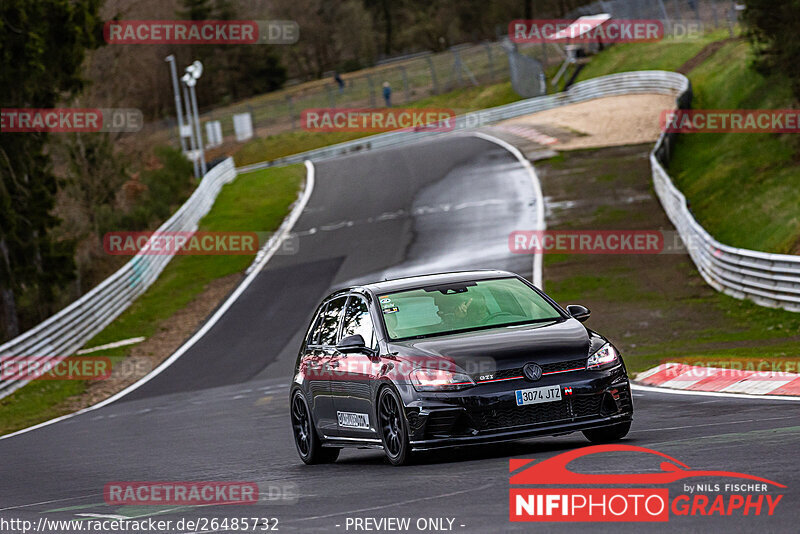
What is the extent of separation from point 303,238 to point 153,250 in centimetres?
491

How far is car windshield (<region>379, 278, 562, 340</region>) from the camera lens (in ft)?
33.9

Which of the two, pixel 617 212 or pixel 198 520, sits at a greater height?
pixel 198 520

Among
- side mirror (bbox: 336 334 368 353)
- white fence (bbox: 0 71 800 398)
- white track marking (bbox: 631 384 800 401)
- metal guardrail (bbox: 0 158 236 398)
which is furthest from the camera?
metal guardrail (bbox: 0 158 236 398)

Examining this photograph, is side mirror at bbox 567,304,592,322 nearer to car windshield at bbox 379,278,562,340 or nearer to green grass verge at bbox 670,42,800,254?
car windshield at bbox 379,278,562,340

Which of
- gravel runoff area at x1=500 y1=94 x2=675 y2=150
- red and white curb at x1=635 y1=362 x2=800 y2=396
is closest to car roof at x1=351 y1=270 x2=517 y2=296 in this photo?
red and white curb at x1=635 y1=362 x2=800 y2=396

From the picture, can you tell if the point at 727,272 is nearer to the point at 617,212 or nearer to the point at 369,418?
the point at 617,212

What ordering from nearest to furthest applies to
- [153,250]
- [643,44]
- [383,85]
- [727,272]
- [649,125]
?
1. [727,272]
2. [153,250]
3. [649,125]
4. [643,44]
5. [383,85]

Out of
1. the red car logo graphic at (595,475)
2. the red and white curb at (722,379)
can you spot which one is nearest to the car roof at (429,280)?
the red car logo graphic at (595,475)

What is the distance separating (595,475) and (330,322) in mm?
4218

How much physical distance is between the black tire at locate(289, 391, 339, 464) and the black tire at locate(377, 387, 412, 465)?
1.47 m

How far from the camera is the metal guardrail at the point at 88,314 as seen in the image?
2714 cm

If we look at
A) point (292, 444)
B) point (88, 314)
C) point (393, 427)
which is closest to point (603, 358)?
point (393, 427)

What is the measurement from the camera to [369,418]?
1037 centimetres

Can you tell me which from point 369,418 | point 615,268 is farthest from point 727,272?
point 369,418
